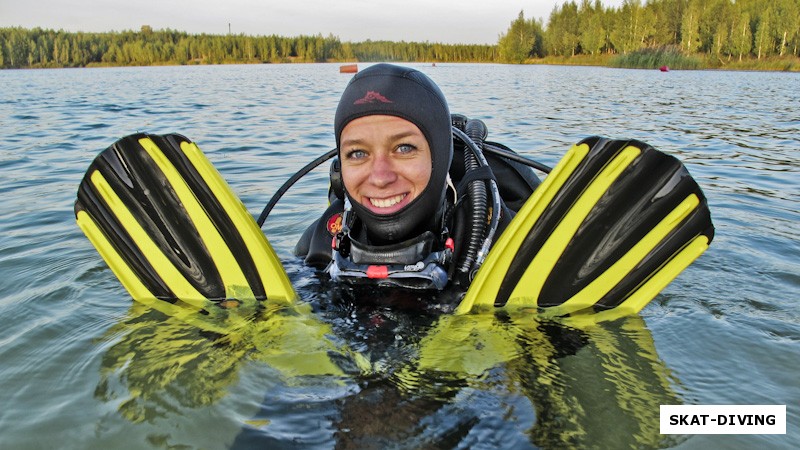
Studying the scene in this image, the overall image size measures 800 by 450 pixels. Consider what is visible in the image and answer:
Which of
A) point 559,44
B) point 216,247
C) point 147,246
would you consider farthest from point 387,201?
point 559,44

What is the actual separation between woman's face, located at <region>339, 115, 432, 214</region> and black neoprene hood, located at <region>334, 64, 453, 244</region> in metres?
0.03

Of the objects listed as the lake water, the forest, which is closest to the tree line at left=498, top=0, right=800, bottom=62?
the forest

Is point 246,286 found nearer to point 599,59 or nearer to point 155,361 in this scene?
point 155,361

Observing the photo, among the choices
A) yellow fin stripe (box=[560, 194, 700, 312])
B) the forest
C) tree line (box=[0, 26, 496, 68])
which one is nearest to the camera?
yellow fin stripe (box=[560, 194, 700, 312])

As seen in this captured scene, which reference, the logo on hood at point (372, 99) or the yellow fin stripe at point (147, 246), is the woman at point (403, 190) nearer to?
the logo on hood at point (372, 99)

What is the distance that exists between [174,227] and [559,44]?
81720mm

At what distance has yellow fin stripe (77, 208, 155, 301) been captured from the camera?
3.10 meters

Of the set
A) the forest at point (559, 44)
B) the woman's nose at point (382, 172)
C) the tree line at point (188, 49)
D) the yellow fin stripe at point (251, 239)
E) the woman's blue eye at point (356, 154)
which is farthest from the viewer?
the tree line at point (188, 49)

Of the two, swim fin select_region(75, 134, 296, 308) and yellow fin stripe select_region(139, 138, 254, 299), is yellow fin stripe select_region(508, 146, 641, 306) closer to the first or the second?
swim fin select_region(75, 134, 296, 308)

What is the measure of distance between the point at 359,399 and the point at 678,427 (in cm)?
112

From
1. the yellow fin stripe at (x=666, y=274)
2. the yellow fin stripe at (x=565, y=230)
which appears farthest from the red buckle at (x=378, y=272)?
the yellow fin stripe at (x=666, y=274)

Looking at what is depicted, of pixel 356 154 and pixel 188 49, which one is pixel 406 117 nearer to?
pixel 356 154

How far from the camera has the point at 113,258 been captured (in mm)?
3096

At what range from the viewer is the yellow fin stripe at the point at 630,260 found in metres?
2.58
